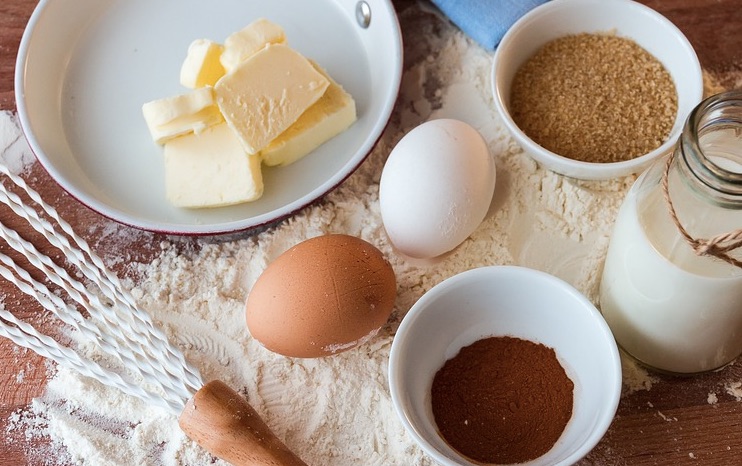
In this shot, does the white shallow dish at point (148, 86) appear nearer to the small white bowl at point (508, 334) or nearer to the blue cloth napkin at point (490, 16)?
the blue cloth napkin at point (490, 16)

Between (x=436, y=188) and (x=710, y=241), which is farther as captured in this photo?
(x=436, y=188)

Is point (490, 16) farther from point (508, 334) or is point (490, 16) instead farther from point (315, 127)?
point (508, 334)

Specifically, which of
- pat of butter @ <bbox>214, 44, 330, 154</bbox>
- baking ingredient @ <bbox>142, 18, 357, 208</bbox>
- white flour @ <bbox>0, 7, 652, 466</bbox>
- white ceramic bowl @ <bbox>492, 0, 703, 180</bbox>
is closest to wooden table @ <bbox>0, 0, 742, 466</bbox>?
white flour @ <bbox>0, 7, 652, 466</bbox>

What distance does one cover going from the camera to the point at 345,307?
3.34 feet

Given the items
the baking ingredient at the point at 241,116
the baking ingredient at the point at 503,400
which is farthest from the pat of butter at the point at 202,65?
the baking ingredient at the point at 503,400

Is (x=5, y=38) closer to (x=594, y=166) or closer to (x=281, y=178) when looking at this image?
(x=281, y=178)

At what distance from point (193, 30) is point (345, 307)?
0.69 metres

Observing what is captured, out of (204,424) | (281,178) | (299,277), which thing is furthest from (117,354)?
(281,178)

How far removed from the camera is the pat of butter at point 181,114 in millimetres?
1210

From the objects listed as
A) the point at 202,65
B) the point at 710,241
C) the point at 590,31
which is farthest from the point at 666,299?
the point at 202,65

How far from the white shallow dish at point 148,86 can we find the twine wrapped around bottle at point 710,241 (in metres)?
0.47

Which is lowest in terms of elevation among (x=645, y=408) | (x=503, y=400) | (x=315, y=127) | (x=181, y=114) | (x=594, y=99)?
(x=645, y=408)

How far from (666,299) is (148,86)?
0.93 m

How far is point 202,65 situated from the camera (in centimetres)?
126
